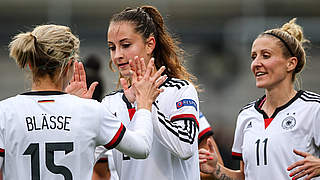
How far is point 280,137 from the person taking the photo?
15.2 feet

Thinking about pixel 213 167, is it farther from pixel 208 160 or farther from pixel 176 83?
pixel 176 83

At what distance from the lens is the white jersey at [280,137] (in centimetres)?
453

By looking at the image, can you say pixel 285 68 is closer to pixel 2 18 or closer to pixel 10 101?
pixel 10 101

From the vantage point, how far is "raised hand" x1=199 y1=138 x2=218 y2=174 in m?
4.79

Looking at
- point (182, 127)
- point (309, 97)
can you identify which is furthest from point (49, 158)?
point (309, 97)

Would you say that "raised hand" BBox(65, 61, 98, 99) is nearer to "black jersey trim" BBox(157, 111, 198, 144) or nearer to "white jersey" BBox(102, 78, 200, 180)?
"white jersey" BBox(102, 78, 200, 180)

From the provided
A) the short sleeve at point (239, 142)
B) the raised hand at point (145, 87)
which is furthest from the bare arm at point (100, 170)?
the raised hand at point (145, 87)

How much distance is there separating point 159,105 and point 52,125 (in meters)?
0.95

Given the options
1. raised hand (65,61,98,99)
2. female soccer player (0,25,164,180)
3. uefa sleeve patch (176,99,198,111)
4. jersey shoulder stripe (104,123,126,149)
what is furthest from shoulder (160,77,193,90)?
jersey shoulder stripe (104,123,126,149)

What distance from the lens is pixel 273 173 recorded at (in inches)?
180

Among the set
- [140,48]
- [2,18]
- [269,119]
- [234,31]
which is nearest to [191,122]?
[140,48]

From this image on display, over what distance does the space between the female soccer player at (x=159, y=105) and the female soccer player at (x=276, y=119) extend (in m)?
0.63

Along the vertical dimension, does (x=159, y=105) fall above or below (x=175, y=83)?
below

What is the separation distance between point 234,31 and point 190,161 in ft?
36.3
